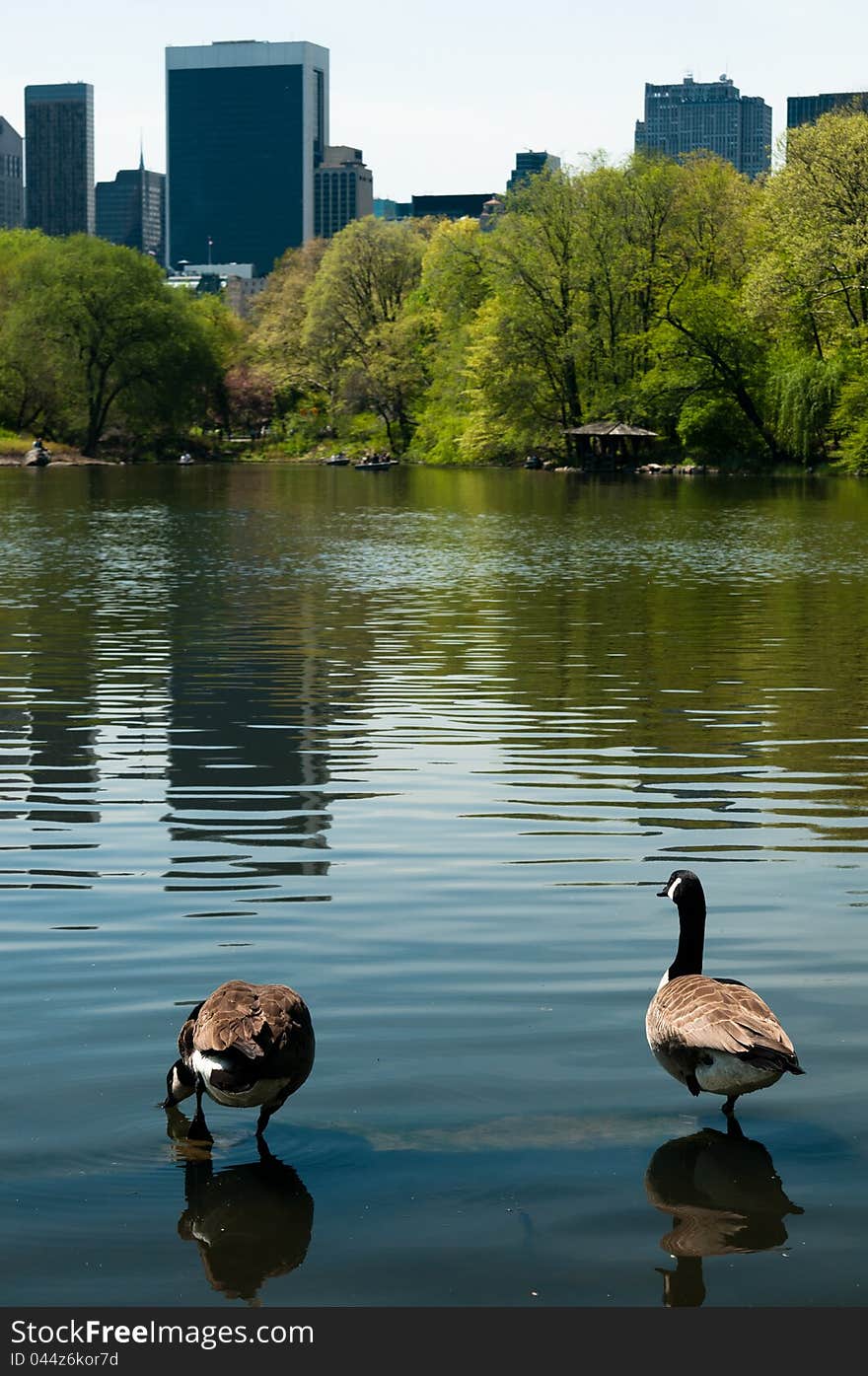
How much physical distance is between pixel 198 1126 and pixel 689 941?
7.17 ft

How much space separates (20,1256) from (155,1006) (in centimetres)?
260

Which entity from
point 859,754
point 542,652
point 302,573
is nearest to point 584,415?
point 302,573

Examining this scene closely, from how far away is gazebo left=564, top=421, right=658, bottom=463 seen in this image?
335ft

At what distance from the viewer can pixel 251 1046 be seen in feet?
19.4

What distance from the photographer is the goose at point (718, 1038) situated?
601cm

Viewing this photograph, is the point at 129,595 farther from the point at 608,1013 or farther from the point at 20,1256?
the point at 20,1256

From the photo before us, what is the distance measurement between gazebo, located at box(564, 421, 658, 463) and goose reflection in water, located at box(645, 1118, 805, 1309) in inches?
3824

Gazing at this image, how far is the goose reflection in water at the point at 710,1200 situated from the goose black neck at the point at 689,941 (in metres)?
0.66

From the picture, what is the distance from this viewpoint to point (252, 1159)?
21.5 ft

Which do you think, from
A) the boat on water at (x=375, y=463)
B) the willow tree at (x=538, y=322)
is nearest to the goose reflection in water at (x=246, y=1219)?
the willow tree at (x=538, y=322)

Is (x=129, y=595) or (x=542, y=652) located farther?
(x=129, y=595)

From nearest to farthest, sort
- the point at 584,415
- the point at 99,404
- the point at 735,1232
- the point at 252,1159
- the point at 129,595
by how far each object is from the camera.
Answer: the point at 735,1232 < the point at 252,1159 < the point at 129,595 < the point at 584,415 < the point at 99,404

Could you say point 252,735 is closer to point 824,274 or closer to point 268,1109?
point 268,1109

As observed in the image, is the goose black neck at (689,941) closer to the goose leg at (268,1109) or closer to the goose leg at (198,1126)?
the goose leg at (268,1109)
